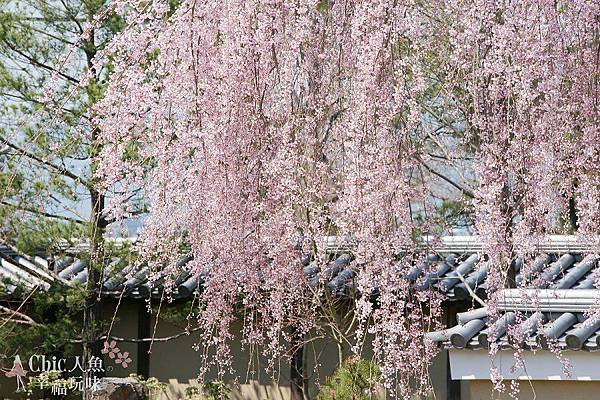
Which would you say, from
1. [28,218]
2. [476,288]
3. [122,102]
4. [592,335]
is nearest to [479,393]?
[592,335]

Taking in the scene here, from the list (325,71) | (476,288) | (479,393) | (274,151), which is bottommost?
(479,393)

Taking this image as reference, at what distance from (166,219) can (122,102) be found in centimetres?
55

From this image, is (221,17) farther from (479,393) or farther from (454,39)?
(479,393)

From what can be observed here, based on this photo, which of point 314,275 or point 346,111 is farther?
point 314,275

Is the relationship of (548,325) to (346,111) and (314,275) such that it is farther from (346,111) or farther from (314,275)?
(314,275)

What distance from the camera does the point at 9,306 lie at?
8.99 m

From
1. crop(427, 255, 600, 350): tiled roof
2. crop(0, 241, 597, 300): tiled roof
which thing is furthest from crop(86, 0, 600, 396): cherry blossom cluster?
crop(0, 241, 597, 300): tiled roof

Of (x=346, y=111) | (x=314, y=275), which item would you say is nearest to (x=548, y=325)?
(x=346, y=111)

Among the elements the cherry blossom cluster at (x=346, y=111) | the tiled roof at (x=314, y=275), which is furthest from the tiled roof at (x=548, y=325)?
the cherry blossom cluster at (x=346, y=111)

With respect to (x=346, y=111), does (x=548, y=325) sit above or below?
below

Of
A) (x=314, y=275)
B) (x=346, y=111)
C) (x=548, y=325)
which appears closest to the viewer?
(x=346, y=111)

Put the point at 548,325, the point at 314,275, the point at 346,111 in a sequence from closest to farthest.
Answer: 1. the point at 346,111
2. the point at 548,325
3. the point at 314,275

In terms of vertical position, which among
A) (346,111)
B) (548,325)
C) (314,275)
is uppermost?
(346,111)

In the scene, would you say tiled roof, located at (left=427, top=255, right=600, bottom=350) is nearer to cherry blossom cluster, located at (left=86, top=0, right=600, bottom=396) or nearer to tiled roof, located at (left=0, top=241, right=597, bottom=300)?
tiled roof, located at (left=0, top=241, right=597, bottom=300)
